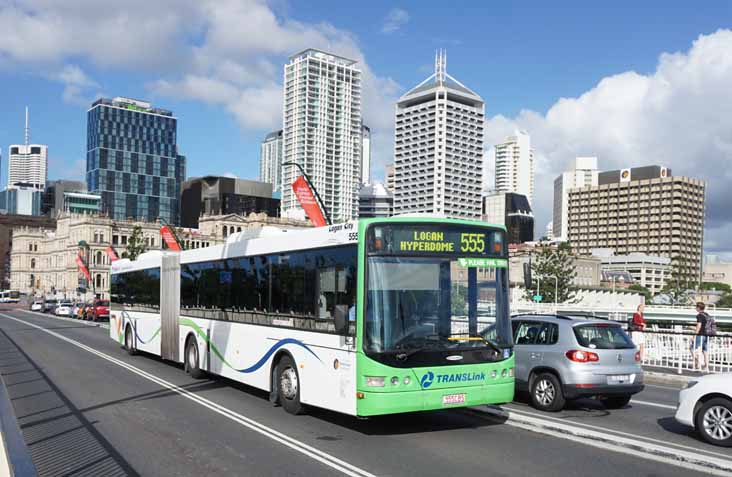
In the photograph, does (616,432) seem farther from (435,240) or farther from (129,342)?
(129,342)

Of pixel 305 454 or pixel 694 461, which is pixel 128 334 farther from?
pixel 694 461

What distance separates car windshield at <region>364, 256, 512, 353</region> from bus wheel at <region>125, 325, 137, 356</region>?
1477 cm

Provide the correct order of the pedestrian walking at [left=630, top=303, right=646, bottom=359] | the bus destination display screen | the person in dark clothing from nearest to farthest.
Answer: the bus destination display screen, the person in dark clothing, the pedestrian walking at [left=630, top=303, right=646, bottom=359]

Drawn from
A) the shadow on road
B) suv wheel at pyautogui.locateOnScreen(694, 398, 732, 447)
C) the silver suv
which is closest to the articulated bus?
the silver suv

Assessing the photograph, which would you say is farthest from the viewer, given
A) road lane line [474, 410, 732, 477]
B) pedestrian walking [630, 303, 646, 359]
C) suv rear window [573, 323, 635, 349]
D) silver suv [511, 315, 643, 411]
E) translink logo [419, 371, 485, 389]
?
pedestrian walking [630, 303, 646, 359]

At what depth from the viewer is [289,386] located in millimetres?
12000

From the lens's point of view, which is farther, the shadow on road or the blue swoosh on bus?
the blue swoosh on bus

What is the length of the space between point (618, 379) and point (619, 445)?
2.78 m

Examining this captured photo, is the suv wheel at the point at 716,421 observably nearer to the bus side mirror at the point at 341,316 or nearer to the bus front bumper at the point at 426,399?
the bus front bumper at the point at 426,399

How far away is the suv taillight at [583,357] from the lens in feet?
39.0

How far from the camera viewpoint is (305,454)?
9031 mm

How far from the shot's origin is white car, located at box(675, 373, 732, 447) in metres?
9.67

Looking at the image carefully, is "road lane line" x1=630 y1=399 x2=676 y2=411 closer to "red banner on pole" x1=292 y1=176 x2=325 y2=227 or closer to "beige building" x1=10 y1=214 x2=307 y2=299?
"red banner on pole" x1=292 y1=176 x2=325 y2=227

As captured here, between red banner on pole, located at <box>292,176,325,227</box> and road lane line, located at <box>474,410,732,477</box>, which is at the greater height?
red banner on pole, located at <box>292,176,325,227</box>
